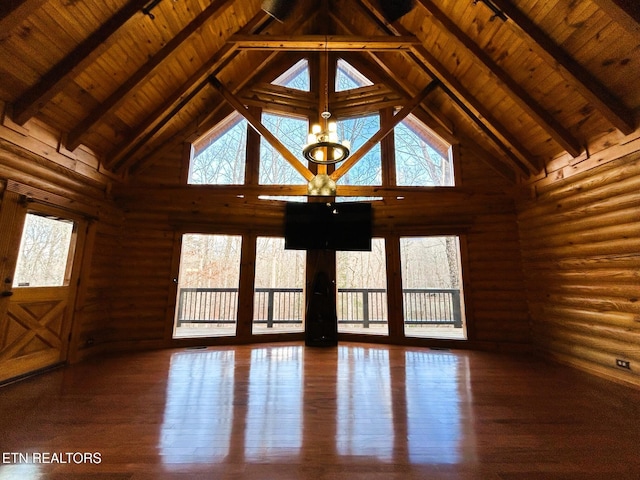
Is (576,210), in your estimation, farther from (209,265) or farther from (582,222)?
(209,265)

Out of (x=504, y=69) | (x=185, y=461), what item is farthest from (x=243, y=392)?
(x=504, y=69)

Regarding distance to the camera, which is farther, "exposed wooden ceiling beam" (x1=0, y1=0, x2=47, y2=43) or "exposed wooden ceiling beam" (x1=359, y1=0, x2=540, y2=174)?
"exposed wooden ceiling beam" (x1=359, y1=0, x2=540, y2=174)

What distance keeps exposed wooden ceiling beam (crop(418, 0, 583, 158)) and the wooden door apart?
5.85m

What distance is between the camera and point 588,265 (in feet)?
12.3

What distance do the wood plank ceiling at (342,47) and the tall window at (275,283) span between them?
284cm

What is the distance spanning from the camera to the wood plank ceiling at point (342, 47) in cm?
281

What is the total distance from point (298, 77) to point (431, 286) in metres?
5.49

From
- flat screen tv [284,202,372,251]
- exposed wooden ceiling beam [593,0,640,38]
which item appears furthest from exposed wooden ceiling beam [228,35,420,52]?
flat screen tv [284,202,372,251]

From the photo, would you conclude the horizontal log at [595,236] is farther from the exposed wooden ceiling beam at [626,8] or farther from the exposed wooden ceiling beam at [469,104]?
the exposed wooden ceiling beam at [626,8]

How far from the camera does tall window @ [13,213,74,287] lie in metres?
3.40

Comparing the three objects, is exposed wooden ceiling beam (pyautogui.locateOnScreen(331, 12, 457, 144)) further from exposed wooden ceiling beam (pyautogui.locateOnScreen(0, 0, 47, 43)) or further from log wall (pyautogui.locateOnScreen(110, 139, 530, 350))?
exposed wooden ceiling beam (pyautogui.locateOnScreen(0, 0, 47, 43))

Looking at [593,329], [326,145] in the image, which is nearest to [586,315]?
[593,329]

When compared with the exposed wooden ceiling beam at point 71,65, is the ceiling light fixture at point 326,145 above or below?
below

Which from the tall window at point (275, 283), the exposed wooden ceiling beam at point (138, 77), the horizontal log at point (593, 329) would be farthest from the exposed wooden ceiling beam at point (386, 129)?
the horizontal log at point (593, 329)
